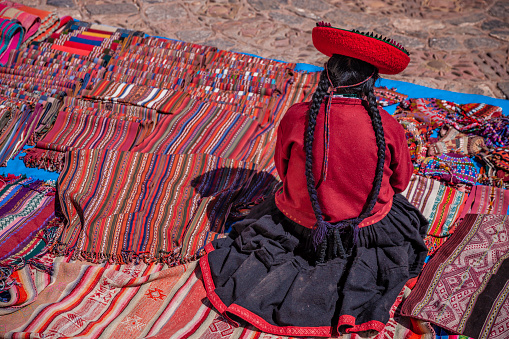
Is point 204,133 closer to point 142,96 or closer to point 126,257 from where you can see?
point 142,96

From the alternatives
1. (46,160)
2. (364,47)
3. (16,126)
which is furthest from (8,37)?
(364,47)

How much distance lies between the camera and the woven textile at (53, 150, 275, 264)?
280 cm

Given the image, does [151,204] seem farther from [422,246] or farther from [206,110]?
[422,246]

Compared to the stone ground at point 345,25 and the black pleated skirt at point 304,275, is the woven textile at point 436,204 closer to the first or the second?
the black pleated skirt at point 304,275

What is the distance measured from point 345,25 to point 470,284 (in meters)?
4.77

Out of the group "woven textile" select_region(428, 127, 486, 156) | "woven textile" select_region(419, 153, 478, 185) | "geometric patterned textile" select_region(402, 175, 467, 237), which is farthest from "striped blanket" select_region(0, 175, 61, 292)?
"woven textile" select_region(428, 127, 486, 156)

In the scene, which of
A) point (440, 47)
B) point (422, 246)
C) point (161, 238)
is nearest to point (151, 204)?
point (161, 238)

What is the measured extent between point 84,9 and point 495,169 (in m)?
5.91

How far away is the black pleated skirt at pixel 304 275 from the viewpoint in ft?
7.42

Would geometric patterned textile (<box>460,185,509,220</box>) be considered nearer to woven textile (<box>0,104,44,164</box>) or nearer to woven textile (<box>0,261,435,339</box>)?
woven textile (<box>0,261,435,339</box>)

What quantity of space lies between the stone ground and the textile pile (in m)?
1.32

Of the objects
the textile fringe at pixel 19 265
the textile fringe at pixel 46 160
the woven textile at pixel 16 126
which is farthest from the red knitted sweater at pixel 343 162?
the woven textile at pixel 16 126

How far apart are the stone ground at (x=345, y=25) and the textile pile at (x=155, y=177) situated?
132 centimetres

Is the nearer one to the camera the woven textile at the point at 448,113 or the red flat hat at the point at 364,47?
the red flat hat at the point at 364,47
